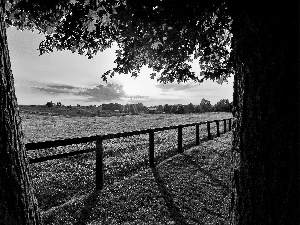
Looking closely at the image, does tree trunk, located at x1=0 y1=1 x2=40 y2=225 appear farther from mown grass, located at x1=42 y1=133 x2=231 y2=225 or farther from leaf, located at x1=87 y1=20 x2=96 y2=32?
leaf, located at x1=87 y1=20 x2=96 y2=32

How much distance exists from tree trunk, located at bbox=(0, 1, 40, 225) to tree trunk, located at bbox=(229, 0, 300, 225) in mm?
2076

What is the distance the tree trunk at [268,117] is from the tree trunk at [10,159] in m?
2.08

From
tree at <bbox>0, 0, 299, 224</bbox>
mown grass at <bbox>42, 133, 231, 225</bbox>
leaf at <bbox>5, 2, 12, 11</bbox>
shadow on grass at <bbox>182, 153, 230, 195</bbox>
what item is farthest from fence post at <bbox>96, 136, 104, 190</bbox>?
leaf at <bbox>5, 2, 12, 11</bbox>

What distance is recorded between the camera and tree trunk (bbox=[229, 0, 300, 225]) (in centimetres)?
220

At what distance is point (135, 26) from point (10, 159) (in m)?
Result: 3.64

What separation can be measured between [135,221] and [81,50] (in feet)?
14.0

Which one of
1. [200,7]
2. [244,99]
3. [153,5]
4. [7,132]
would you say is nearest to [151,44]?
[153,5]

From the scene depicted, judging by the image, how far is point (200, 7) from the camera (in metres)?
4.39

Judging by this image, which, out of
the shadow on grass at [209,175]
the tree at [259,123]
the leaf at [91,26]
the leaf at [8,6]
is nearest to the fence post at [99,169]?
the leaf at [91,26]

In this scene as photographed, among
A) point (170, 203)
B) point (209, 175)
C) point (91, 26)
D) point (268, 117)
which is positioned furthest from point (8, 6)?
point (209, 175)

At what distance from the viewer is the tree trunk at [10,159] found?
5.43 ft

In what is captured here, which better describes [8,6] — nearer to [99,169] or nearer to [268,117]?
[99,169]

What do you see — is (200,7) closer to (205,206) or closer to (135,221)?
(205,206)

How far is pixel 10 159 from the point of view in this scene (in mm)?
1695
